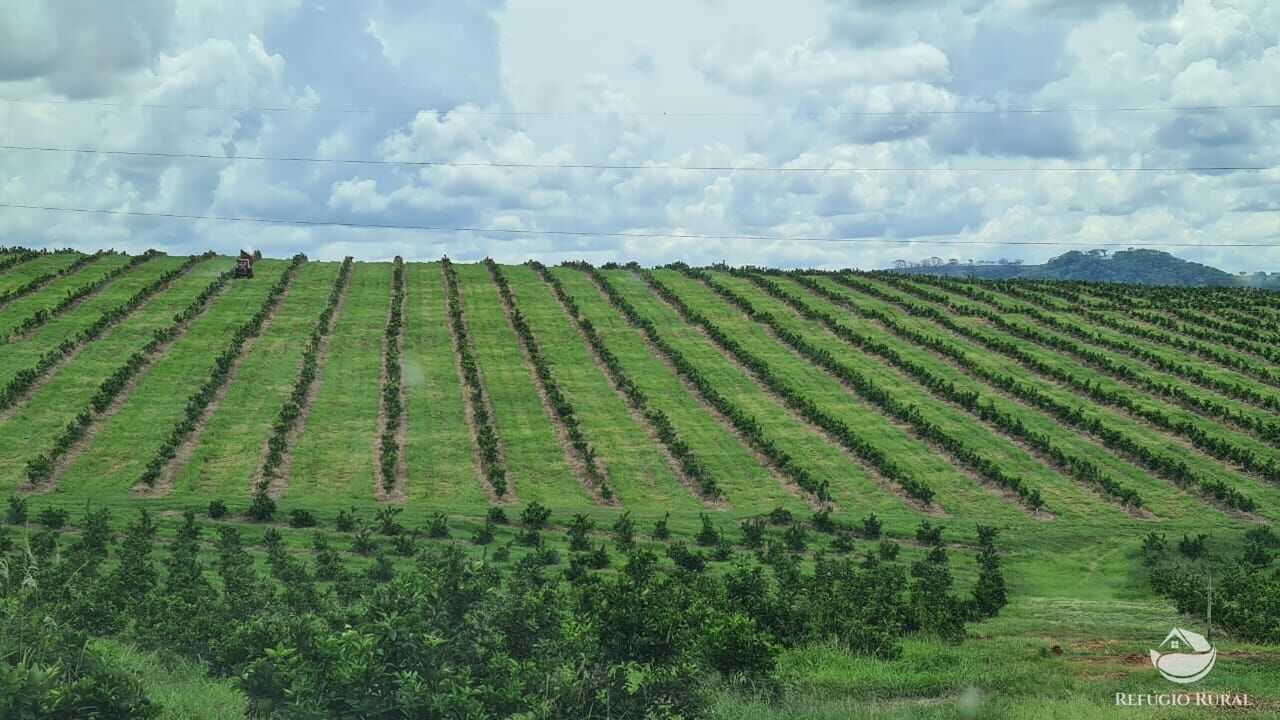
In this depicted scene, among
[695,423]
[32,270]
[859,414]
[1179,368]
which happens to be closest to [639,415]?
[695,423]

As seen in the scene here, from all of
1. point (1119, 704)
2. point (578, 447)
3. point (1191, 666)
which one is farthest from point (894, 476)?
point (1119, 704)

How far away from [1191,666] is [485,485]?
107 feet

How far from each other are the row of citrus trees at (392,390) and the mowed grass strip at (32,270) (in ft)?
90.8

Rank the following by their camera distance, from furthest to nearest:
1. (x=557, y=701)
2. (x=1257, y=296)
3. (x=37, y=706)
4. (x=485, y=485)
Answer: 1. (x=1257, y=296)
2. (x=485, y=485)
3. (x=557, y=701)
4. (x=37, y=706)

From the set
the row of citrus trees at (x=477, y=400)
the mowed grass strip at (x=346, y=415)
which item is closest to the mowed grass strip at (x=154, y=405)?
the mowed grass strip at (x=346, y=415)

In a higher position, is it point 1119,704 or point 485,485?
point 1119,704

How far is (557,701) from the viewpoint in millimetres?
13078

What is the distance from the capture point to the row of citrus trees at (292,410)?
127 feet

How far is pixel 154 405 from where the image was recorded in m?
54.4

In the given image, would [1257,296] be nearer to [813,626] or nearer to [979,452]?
[979,452]

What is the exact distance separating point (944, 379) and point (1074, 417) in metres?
9.53

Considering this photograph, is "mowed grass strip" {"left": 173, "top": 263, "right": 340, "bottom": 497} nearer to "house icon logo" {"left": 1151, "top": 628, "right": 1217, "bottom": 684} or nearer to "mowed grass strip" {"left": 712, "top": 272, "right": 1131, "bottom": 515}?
"mowed grass strip" {"left": 712, "top": 272, "right": 1131, "bottom": 515}

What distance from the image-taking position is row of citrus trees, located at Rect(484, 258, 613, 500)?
155ft

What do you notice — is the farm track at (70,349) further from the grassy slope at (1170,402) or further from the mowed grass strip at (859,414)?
the grassy slope at (1170,402)
